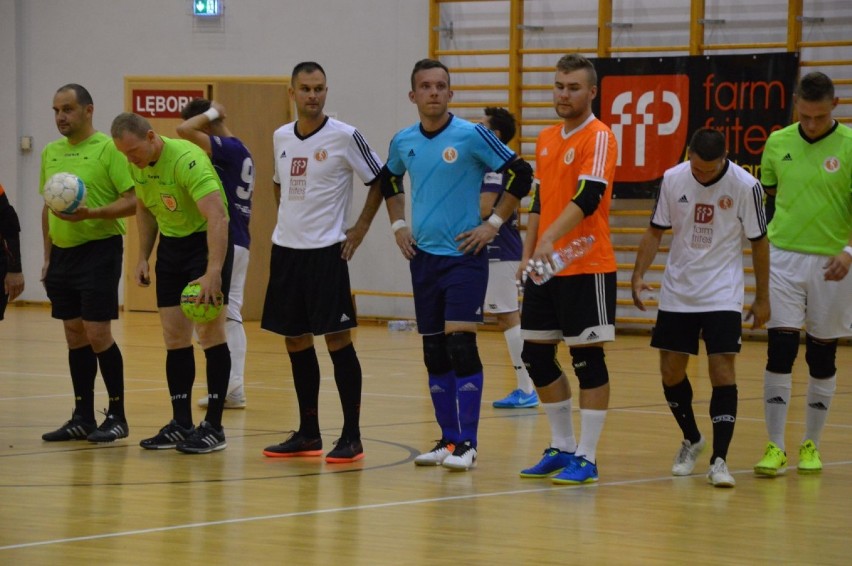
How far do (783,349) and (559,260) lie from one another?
127 cm

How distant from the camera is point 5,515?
→ 4.96 metres

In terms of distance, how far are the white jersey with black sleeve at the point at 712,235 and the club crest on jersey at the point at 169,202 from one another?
94.7 inches

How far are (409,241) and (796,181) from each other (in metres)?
1.82

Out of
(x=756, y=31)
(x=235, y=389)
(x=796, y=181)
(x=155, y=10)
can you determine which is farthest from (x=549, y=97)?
(x=796, y=181)

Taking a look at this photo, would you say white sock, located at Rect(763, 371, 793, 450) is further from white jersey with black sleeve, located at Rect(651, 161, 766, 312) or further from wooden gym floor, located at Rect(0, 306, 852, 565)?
white jersey with black sleeve, located at Rect(651, 161, 766, 312)

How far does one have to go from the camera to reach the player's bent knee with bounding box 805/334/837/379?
623cm

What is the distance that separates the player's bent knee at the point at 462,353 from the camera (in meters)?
6.03

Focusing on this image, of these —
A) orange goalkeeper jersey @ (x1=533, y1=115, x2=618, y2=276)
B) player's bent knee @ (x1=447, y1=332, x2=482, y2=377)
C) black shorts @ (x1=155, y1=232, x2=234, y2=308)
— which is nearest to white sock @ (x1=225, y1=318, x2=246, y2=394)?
black shorts @ (x1=155, y1=232, x2=234, y2=308)

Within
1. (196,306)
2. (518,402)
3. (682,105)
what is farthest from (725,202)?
(682,105)

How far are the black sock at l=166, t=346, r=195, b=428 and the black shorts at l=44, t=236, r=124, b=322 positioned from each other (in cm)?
49

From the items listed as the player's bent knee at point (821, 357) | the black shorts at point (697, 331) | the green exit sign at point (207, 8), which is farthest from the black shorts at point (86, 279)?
the green exit sign at point (207, 8)

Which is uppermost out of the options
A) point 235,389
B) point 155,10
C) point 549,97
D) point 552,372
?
point 155,10

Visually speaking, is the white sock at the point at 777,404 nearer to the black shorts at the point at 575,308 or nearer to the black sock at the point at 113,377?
the black shorts at the point at 575,308

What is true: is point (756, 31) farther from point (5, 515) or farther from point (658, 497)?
point (5, 515)
